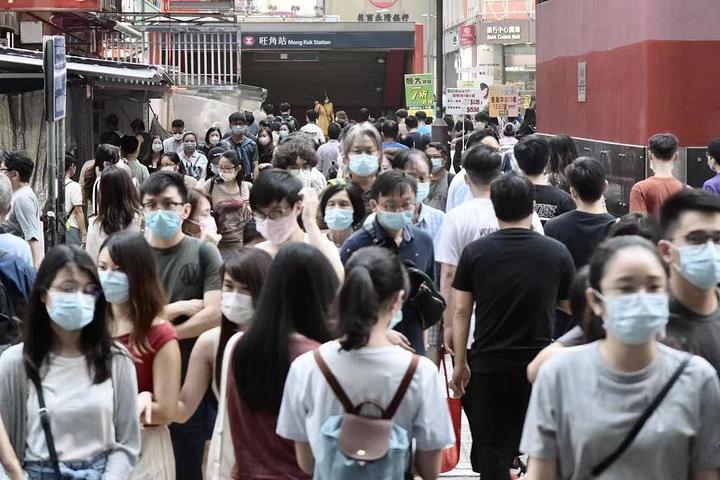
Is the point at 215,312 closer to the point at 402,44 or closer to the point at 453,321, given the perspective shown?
the point at 453,321

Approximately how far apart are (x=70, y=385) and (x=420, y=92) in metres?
26.1

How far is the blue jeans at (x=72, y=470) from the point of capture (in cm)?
493

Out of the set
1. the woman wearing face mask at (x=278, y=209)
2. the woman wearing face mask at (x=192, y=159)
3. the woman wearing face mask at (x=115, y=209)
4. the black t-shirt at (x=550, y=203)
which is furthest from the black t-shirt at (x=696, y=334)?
the woman wearing face mask at (x=192, y=159)

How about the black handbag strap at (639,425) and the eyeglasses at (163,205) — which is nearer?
the black handbag strap at (639,425)

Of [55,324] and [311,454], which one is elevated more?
[55,324]

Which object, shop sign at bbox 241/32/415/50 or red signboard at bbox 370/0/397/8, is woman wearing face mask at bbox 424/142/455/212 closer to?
shop sign at bbox 241/32/415/50

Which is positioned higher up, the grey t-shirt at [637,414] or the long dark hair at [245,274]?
the long dark hair at [245,274]

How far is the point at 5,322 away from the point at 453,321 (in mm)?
2361

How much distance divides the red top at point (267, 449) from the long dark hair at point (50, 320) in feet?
1.87

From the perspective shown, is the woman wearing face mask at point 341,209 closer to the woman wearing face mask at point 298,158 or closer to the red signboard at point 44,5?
the woman wearing face mask at point 298,158

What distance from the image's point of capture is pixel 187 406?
5508 millimetres

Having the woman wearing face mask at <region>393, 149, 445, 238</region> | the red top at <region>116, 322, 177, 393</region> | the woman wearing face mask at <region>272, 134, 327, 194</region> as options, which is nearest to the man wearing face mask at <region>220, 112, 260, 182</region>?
the woman wearing face mask at <region>272, 134, 327, 194</region>

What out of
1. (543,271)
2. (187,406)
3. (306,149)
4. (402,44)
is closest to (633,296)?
(187,406)

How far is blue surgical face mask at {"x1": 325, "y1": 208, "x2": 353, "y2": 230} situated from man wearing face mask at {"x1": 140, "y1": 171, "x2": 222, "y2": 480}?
137 centimetres
